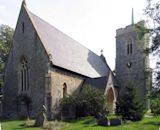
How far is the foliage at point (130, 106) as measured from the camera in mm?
30750

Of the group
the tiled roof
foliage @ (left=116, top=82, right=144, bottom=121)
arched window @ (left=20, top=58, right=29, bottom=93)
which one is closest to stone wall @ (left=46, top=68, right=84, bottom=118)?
the tiled roof

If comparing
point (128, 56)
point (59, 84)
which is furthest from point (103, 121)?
point (128, 56)

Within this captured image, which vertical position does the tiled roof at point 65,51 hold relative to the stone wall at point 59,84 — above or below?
above

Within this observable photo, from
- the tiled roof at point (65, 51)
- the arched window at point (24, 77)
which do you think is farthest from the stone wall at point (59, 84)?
the arched window at point (24, 77)

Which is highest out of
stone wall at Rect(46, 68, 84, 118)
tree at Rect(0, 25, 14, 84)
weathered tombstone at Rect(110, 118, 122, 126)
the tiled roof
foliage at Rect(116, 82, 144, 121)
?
tree at Rect(0, 25, 14, 84)

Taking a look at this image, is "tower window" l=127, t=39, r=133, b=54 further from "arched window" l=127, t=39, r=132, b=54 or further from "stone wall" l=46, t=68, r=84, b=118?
"stone wall" l=46, t=68, r=84, b=118

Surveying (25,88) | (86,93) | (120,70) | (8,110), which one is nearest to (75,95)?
(86,93)

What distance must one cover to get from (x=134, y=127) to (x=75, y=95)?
906cm

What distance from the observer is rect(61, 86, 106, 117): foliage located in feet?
104

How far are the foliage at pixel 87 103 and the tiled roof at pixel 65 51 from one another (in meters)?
3.54

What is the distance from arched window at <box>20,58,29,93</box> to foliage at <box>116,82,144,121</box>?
9.49 m

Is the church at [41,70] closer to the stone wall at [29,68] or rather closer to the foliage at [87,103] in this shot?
the stone wall at [29,68]

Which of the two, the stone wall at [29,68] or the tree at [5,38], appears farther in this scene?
the tree at [5,38]

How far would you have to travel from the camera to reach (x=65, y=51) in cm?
3728
